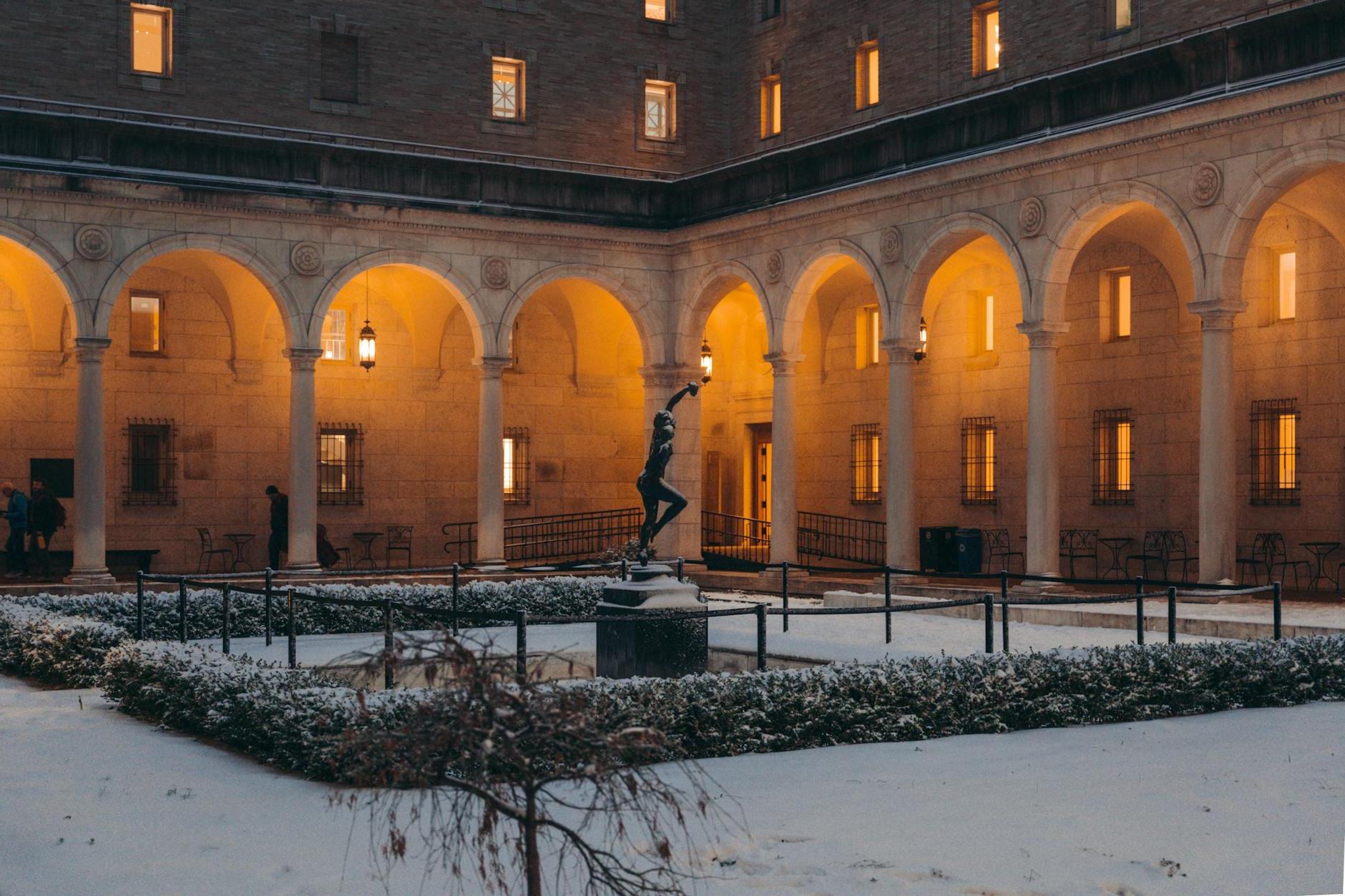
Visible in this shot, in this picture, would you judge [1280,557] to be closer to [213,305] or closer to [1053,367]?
[1053,367]

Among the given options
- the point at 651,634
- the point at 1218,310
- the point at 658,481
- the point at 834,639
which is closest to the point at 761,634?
the point at 651,634

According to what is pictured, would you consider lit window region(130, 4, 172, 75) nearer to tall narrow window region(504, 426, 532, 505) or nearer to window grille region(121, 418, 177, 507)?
window grille region(121, 418, 177, 507)

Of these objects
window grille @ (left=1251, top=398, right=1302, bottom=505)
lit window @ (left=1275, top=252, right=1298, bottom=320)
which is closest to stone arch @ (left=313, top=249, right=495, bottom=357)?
window grille @ (left=1251, top=398, right=1302, bottom=505)

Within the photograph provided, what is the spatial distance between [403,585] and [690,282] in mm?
8638

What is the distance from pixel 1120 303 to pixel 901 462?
16.5 feet

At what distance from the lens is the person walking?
24.0 metres

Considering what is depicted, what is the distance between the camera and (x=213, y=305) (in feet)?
92.2

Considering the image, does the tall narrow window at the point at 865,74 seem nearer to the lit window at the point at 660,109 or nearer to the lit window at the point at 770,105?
the lit window at the point at 770,105

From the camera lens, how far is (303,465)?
80.2ft

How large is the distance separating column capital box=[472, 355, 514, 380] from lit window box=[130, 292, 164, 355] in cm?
629

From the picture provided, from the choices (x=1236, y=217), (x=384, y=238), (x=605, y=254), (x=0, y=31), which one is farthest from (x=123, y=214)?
(x=1236, y=217)

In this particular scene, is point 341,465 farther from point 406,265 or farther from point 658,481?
point 658,481

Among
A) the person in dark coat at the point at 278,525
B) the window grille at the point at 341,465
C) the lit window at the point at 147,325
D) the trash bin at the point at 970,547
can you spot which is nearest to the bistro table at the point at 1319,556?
the trash bin at the point at 970,547

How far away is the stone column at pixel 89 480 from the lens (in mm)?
22719
